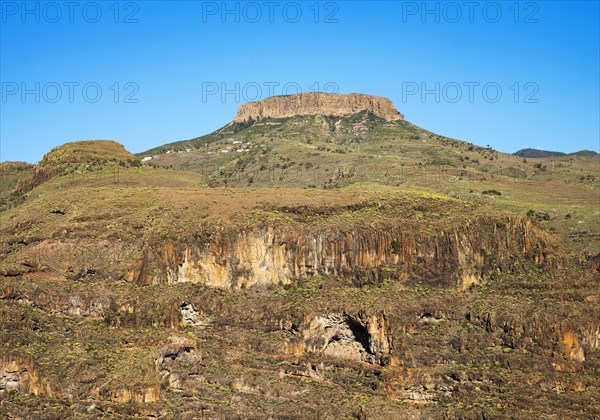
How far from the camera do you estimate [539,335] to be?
72.8 metres

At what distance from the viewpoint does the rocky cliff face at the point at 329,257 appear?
79.9m

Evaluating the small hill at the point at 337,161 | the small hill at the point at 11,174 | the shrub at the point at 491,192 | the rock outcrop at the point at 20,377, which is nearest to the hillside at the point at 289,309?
the rock outcrop at the point at 20,377

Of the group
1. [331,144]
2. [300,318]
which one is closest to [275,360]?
[300,318]

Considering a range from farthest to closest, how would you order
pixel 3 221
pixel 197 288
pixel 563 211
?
pixel 563 211, pixel 3 221, pixel 197 288

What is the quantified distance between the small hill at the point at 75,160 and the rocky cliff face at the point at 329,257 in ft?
144

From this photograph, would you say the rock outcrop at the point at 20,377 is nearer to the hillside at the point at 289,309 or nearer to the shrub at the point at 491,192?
the hillside at the point at 289,309

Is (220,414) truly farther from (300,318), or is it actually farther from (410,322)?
(410,322)

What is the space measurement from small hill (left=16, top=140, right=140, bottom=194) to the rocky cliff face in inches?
1724

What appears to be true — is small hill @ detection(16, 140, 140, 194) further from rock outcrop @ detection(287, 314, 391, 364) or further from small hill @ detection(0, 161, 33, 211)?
rock outcrop @ detection(287, 314, 391, 364)

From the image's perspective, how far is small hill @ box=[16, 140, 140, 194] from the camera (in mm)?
122688

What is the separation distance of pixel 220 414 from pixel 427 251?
23626mm

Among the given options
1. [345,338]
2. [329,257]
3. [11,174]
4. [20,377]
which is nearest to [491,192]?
[329,257]

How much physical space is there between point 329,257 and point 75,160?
52.8m

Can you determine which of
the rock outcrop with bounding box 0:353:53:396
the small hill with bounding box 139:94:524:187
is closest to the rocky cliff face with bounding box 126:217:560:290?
the rock outcrop with bounding box 0:353:53:396
